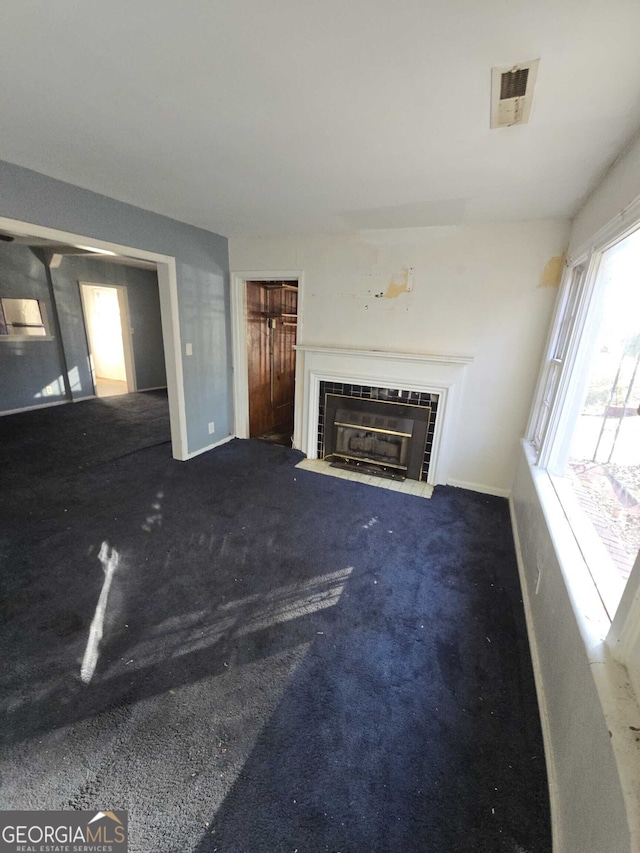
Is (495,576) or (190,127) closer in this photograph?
(190,127)

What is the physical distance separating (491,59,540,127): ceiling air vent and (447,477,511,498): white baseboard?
2.72 meters

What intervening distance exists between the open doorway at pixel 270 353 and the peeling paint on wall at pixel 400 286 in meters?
1.49

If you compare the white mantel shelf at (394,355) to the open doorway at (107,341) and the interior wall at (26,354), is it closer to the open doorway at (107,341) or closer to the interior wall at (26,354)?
the interior wall at (26,354)

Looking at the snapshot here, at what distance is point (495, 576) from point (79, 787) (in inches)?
87.0

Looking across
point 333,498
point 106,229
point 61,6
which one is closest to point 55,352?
point 106,229

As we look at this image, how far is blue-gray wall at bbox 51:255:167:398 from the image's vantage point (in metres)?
5.53

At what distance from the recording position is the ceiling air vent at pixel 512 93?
1.13 meters

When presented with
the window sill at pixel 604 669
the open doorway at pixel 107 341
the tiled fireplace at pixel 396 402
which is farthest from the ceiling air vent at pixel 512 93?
the open doorway at pixel 107 341

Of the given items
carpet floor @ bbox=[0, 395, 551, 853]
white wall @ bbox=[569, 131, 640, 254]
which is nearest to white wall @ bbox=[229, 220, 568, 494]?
white wall @ bbox=[569, 131, 640, 254]

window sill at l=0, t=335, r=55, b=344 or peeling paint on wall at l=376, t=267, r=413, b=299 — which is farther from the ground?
peeling paint on wall at l=376, t=267, r=413, b=299

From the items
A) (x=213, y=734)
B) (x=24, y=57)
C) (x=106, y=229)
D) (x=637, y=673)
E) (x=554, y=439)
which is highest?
(x=24, y=57)

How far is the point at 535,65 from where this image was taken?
3.61ft

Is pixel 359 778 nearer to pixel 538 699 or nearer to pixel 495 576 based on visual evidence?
pixel 538 699

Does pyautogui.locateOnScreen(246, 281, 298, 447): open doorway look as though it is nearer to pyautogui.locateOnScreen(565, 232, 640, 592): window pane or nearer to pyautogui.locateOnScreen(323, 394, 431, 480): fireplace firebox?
pyautogui.locateOnScreen(323, 394, 431, 480): fireplace firebox
